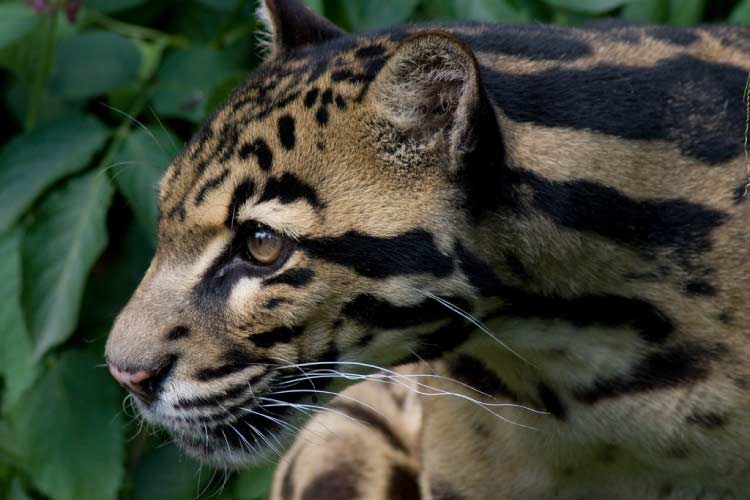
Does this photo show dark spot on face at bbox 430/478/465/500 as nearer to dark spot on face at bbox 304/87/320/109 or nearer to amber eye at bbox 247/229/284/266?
amber eye at bbox 247/229/284/266

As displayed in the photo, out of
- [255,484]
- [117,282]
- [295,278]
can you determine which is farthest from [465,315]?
[117,282]

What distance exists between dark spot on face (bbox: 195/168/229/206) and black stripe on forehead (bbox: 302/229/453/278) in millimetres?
248

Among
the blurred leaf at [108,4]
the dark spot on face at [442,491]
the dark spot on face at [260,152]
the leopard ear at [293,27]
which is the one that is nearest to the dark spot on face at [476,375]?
the dark spot on face at [442,491]

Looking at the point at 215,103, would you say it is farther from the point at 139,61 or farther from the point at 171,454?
the point at 171,454

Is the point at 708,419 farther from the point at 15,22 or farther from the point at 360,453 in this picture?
the point at 15,22

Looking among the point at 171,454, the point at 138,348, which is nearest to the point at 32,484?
the point at 171,454

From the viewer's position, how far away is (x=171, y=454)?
13.7 feet

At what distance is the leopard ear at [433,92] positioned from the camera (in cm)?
236

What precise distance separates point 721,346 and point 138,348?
3.83 feet

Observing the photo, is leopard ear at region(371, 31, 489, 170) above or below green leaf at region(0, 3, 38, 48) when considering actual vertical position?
above

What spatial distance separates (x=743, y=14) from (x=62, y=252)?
2034 millimetres

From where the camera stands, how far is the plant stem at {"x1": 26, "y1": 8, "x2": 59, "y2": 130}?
4.00 m

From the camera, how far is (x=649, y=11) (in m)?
3.54

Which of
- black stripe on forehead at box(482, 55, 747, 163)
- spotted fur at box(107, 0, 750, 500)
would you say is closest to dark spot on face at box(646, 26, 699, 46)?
spotted fur at box(107, 0, 750, 500)
